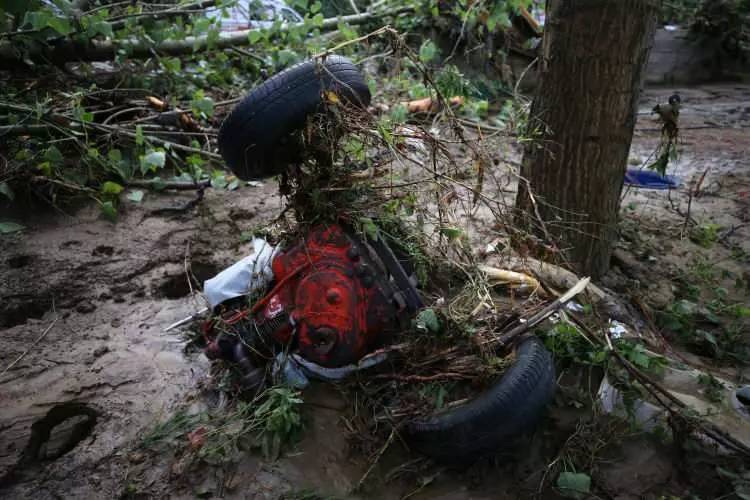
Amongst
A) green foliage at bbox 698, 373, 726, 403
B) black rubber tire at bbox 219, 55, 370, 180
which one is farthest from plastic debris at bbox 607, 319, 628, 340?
black rubber tire at bbox 219, 55, 370, 180

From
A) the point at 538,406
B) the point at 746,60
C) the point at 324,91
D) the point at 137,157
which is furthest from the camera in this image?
the point at 746,60

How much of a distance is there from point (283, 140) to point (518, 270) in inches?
52.2

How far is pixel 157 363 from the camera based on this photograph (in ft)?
8.23

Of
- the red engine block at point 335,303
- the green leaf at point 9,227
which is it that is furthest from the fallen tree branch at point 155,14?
the red engine block at point 335,303

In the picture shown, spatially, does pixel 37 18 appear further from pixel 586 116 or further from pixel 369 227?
pixel 586 116

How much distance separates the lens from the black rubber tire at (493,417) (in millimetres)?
1855

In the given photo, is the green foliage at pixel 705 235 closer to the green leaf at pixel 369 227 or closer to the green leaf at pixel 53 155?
the green leaf at pixel 369 227

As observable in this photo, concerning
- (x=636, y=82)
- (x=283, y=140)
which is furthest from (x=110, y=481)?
(x=636, y=82)

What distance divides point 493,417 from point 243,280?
135 cm

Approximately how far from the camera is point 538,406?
1.89m

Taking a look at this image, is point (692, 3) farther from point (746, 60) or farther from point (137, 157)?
point (137, 157)

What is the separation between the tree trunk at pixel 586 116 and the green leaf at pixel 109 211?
2.55 metres

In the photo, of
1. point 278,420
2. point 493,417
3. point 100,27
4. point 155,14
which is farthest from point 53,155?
point 493,417

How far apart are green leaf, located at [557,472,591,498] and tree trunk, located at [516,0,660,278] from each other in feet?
3.29
